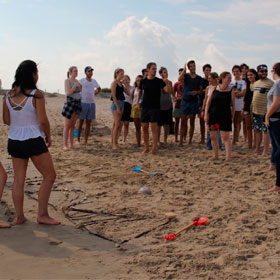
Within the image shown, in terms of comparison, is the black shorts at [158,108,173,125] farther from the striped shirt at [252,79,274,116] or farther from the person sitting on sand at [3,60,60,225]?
the person sitting on sand at [3,60,60,225]

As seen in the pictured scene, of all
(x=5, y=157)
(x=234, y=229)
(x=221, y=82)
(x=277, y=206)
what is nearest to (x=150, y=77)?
(x=221, y=82)

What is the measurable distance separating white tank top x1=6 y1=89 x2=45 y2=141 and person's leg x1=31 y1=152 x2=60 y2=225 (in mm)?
256

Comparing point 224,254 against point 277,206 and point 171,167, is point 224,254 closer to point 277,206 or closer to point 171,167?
point 277,206

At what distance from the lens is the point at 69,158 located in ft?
27.2

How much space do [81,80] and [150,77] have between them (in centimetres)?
206

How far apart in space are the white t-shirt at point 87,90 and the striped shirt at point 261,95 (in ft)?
13.0

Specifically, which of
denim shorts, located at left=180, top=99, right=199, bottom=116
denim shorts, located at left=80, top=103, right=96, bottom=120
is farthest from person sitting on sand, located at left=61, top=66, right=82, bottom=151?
denim shorts, located at left=180, top=99, right=199, bottom=116

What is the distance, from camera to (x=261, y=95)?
7.56 m

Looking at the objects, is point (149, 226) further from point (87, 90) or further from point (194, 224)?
point (87, 90)

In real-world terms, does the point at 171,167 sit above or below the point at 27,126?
below

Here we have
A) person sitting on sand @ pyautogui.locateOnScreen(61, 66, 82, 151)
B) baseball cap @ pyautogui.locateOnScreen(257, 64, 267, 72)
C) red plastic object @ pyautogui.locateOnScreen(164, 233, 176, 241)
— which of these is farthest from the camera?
person sitting on sand @ pyautogui.locateOnScreen(61, 66, 82, 151)

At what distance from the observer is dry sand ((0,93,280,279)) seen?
11.0 ft

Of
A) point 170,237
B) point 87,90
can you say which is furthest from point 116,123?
point 170,237

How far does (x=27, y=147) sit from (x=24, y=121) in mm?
272
